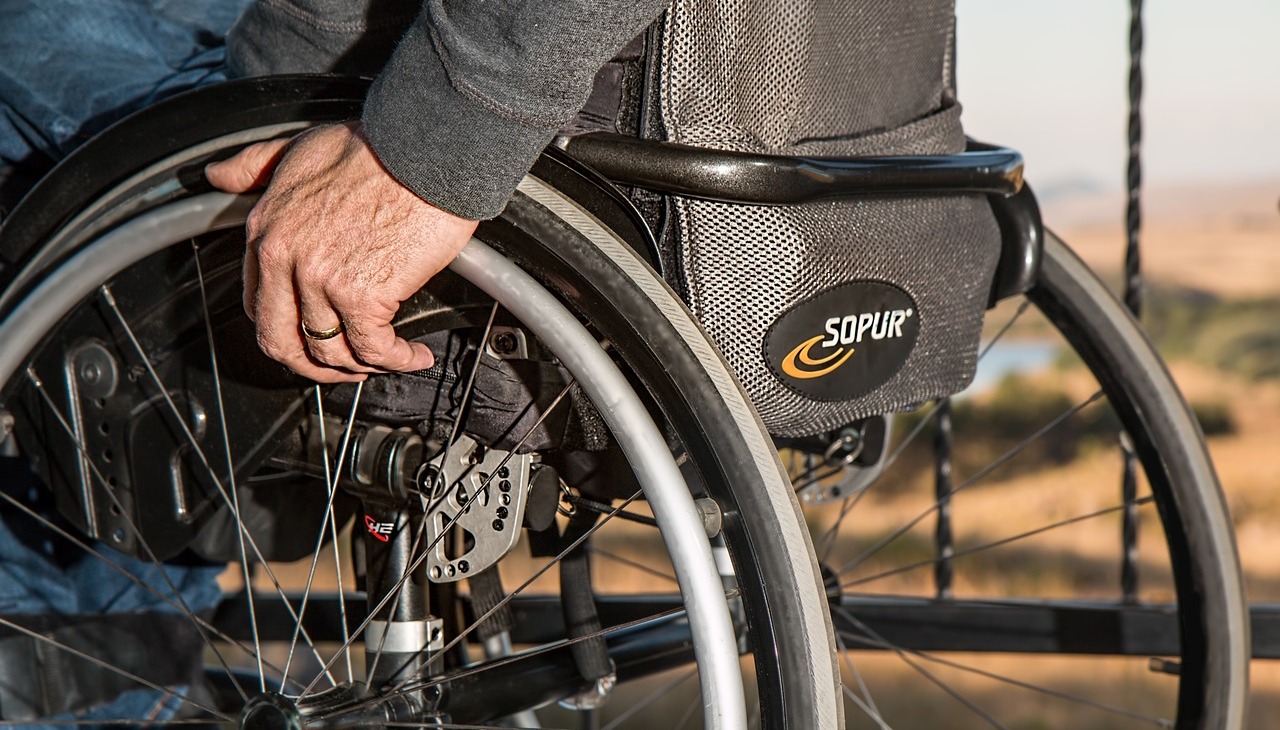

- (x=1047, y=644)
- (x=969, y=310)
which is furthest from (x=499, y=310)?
(x=1047, y=644)

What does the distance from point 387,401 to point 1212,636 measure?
0.71 m

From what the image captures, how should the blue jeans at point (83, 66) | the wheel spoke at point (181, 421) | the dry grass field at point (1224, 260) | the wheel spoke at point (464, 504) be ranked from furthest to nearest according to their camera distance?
the dry grass field at point (1224, 260), the blue jeans at point (83, 66), the wheel spoke at point (181, 421), the wheel spoke at point (464, 504)

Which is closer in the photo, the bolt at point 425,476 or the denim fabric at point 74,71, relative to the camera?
the bolt at point 425,476

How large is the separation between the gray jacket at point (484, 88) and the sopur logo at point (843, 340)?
195mm

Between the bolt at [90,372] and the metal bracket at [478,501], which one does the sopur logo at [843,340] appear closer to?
the metal bracket at [478,501]

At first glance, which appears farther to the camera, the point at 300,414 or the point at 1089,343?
the point at 1089,343

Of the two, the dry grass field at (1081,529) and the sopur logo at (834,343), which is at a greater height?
the dry grass field at (1081,529)

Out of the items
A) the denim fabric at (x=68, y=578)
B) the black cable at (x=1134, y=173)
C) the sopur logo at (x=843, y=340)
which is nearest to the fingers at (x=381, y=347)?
the sopur logo at (x=843, y=340)

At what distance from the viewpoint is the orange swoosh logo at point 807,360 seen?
753 millimetres

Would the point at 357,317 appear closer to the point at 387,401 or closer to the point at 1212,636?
the point at 387,401

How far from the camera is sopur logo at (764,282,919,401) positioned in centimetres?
75

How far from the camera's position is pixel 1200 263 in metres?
3.79

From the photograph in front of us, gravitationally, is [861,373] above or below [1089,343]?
below

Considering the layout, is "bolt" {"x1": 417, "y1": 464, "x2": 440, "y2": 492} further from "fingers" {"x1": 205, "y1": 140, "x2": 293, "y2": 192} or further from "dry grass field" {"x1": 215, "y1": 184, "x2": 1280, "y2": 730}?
"dry grass field" {"x1": 215, "y1": 184, "x2": 1280, "y2": 730}
